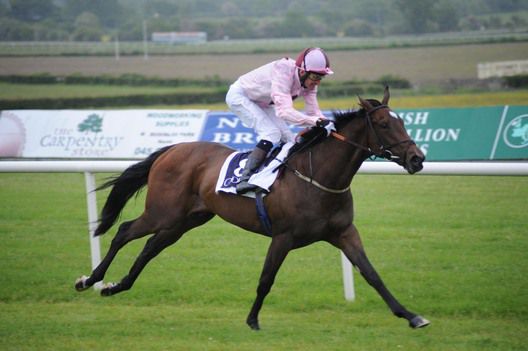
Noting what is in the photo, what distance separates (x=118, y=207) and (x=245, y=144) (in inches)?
395

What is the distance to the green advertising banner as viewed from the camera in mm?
16062

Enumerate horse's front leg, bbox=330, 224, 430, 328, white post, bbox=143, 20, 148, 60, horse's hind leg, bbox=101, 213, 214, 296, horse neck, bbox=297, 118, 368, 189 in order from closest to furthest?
horse's front leg, bbox=330, 224, 430, 328, horse neck, bbox=297, 118, 368, 189, horse's hind leg, bbox=101, 213, 214, 296, white post, bbox=143, 20, 148, 60

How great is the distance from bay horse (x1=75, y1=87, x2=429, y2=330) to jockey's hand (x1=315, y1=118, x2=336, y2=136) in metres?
0.05

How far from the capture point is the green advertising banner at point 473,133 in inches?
632

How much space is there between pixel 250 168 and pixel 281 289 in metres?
1.59

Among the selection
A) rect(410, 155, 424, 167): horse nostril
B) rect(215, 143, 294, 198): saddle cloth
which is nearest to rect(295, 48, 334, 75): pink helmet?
rect(215, 143, 294, 198): saddle cloth

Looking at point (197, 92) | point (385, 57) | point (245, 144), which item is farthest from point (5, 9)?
point (245, 144)

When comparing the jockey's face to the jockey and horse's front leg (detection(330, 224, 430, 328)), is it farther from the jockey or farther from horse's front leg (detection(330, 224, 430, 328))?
horse's front leg (detection(330, 224, 430, 328))

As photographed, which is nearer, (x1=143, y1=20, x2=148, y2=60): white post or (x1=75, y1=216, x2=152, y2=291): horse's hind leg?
(x1=75, y1=216, x2=152, y2=291): horse's hind leg

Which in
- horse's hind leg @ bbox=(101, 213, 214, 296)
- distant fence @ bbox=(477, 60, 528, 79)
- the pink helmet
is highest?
the pink helmet

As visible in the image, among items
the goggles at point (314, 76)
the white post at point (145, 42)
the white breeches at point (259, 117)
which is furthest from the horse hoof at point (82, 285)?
the white post at point (145, 42)

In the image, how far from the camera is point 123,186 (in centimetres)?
700

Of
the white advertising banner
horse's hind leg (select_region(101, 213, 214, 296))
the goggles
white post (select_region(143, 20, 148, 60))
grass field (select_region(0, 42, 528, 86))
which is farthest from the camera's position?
white post (select_region(143, 20, 148, 60))

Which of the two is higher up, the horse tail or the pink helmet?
the pink helmet
